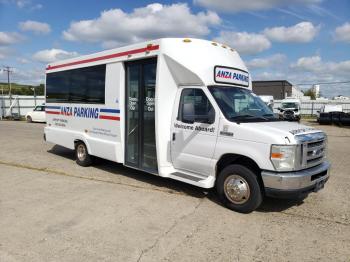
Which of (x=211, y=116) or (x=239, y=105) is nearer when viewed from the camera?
(x=211, y=116)

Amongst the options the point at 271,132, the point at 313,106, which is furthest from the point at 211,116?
the point at 313,106

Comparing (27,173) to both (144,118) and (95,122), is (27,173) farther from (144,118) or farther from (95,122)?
(144,118)

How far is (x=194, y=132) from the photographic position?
6.46 metres

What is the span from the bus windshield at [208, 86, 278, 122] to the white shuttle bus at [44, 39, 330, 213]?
2 cm

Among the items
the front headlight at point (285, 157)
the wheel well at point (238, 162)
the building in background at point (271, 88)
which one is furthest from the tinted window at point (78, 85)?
the building in background at point (271, 88)

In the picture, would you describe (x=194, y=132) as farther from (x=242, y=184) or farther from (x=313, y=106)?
(x=313, y=106)

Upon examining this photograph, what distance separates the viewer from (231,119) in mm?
5930

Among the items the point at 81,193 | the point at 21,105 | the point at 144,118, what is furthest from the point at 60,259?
the point at 21,105

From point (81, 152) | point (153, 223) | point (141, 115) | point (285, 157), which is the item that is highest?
point (141, 115)

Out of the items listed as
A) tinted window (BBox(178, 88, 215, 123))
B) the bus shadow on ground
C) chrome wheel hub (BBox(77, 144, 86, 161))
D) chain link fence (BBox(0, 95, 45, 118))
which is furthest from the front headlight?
chain link fence (BBox(0, 95, 45, 118))

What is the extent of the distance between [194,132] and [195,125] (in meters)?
0.14

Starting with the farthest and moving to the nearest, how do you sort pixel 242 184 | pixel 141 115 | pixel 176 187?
pixel 141 115, pixel 176 187, pixel 242 184

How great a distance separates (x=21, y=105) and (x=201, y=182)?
37.0 m

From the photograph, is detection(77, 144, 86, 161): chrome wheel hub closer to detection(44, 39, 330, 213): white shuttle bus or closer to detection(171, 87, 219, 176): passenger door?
detection(44, 39, 330, 213): white shuttle bus
